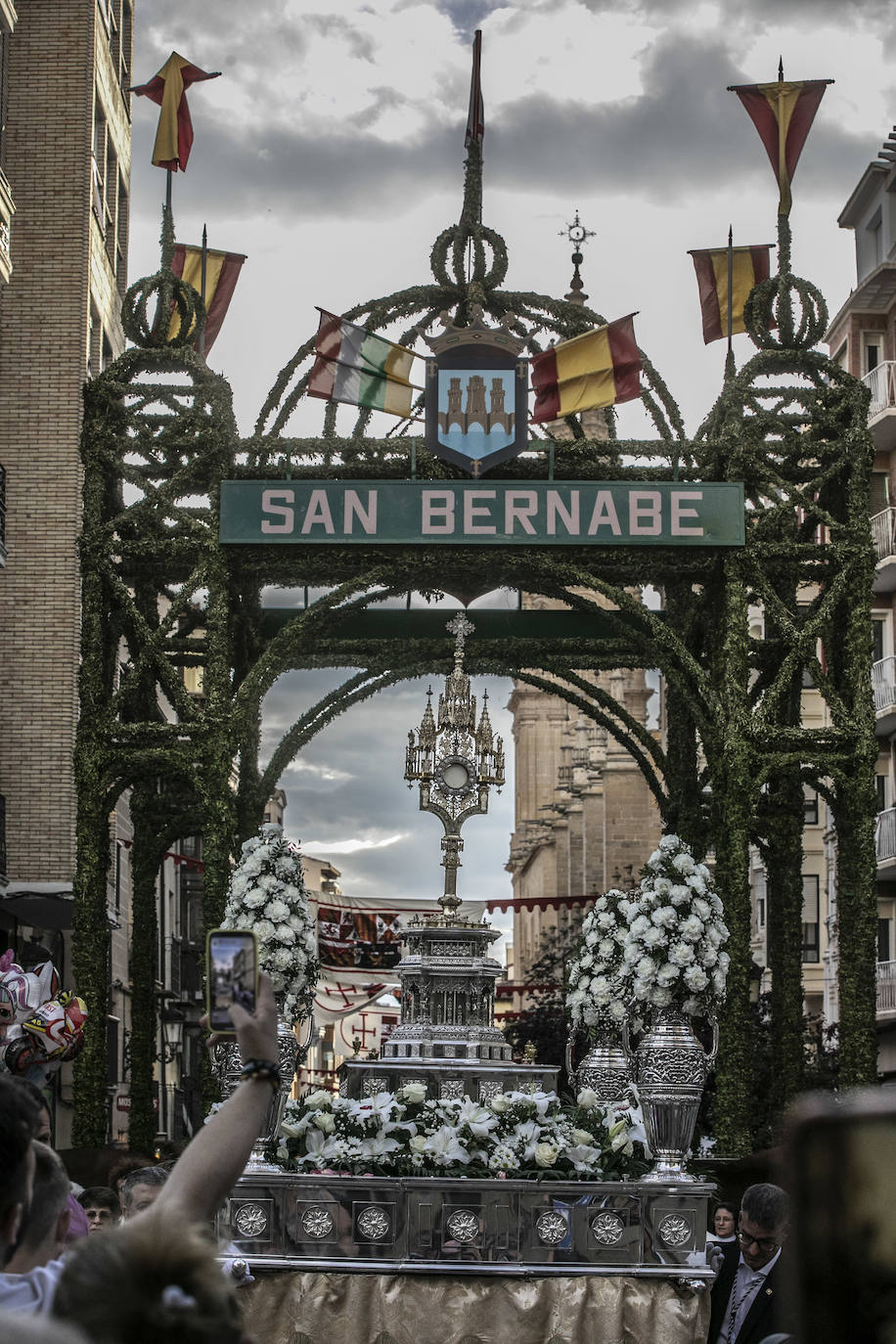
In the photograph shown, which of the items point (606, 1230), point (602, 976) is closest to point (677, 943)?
point (602, 976)

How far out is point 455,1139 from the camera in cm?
1428

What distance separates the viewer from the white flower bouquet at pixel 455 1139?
14.2 m

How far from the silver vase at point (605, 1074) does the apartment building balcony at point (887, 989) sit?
65.6ft

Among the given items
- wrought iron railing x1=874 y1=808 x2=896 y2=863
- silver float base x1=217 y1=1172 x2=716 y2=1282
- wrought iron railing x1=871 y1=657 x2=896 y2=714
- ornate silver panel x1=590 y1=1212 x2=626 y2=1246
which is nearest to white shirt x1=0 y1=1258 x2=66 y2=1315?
silver float base x1=217 y1=1172 x2=716 y2=1282

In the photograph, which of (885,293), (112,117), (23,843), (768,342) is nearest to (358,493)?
(768,342)

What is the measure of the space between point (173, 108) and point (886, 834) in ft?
72.8

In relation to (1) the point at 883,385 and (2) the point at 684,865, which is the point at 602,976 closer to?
(2) the point at 684,865

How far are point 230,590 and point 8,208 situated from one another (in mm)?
6124

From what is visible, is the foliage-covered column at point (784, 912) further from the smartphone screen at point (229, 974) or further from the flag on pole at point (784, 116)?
the smartphone screen at point (229, 974)

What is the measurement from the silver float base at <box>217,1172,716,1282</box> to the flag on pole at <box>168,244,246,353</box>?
14051mm

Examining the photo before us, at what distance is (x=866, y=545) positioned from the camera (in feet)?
→ 74.1

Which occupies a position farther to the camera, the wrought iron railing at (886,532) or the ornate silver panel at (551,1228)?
the wrought iron railing at (886,532)

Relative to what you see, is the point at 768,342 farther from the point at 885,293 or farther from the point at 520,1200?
the point at 885,293

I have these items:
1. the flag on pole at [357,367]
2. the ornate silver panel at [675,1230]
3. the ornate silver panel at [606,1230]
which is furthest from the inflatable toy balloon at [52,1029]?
the flag on pole at [357,367]
